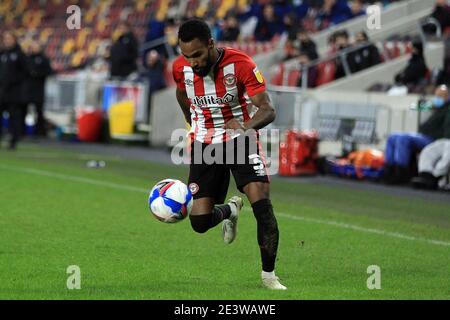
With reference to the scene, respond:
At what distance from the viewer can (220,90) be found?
27.5 ft

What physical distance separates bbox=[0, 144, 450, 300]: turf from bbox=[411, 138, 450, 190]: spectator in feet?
3.30

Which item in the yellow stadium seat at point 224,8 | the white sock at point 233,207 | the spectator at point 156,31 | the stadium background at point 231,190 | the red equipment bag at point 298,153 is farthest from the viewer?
the yellow stadium seat at point 224,8

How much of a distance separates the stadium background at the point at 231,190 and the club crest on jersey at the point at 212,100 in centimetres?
135

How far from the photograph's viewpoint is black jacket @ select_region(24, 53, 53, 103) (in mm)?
25750

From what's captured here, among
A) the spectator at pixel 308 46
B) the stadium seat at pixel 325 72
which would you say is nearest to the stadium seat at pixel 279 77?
the spectator at pixel 308 46

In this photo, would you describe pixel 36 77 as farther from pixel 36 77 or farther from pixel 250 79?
pixel 250 79

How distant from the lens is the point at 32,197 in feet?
46.9

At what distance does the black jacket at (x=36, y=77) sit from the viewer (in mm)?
25750

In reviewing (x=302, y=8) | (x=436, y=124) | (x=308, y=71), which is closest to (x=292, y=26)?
(x=302, y=8)

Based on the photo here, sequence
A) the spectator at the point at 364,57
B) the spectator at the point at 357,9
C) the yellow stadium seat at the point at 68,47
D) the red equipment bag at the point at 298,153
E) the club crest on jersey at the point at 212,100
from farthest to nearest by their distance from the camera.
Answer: the yellow stadium seat at the point at 68,47 < the spectator at the point at 357,9 < the spectator at the point at 364,57 < the red equipment bag at the point at 298,153 < the club crest on jersey at the point at 212,100

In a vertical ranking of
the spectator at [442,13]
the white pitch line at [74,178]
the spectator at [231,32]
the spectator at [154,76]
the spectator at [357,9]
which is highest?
the spectator at [357,9]

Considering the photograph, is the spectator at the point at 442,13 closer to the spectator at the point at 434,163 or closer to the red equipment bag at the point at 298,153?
the red equipment bag at the point at 298,153

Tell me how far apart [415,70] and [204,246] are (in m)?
10.4
